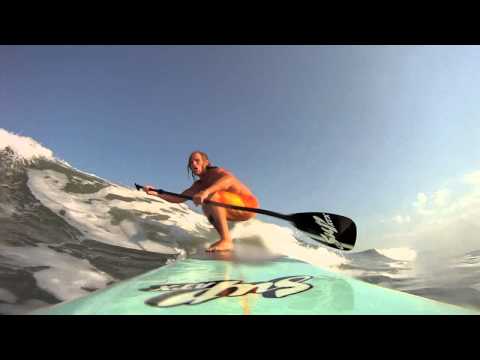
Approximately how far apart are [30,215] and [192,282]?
3.19m

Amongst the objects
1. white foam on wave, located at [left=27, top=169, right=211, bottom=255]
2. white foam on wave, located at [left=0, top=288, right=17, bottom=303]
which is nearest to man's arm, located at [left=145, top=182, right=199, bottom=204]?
white foam on wave, located at [left=27, top=169, right=211, bottom=255]

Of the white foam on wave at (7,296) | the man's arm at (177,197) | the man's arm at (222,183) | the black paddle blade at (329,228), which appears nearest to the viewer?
the white foam on wave at (7,296)

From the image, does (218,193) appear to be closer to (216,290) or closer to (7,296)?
(216,290)

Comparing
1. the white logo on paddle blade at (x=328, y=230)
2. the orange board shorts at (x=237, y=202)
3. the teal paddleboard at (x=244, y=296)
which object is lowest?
the teal paddleboard at (x=244, y=296)

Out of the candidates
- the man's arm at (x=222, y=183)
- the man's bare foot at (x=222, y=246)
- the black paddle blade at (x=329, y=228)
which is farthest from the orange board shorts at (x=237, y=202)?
the black paddle blade at (x=329, y=228)

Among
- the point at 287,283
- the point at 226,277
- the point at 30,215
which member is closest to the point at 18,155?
the point at 30,215

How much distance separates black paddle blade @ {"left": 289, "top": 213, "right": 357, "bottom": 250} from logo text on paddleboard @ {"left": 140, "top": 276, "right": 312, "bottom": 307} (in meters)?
1.30

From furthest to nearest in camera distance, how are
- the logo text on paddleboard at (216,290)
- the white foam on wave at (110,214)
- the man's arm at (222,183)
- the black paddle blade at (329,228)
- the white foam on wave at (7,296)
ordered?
the white foam on wave at (110,214) → the black paddle blade at (329,228) → the man's arm at (222,183) → the white foam on wave at (7,296) → the logo text on paddleboard at (216,290)

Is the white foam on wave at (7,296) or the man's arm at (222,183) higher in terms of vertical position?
the man's arm at (222,183)

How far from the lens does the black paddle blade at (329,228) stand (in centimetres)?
459

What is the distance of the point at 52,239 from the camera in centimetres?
473

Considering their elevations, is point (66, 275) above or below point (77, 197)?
below

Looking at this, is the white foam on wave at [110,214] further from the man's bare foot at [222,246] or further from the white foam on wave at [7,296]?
the white foam on wave at [7,296]
